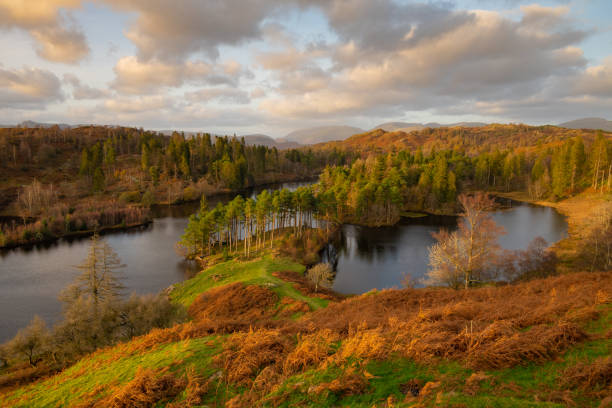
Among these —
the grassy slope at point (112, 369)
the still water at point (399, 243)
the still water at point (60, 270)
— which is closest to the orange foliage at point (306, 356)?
the grassy slope at point (112, 369)

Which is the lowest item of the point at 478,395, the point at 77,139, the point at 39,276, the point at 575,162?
the point at 39,276

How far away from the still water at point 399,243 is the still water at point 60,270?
2430 cm

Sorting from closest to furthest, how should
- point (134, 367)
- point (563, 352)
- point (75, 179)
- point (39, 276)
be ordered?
point (563, 352)
point (134, 367)
point (39, 276)
point (75, 179)

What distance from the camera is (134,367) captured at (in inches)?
403

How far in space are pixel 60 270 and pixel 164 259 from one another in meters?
13.9

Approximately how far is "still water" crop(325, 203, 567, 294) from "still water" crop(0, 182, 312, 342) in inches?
957

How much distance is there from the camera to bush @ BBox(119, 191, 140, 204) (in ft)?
288

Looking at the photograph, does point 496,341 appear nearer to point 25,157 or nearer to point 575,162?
point 575,162

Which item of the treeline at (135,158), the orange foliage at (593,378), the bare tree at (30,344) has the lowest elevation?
the bare tree at (30,344)

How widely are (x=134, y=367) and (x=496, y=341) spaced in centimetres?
1126

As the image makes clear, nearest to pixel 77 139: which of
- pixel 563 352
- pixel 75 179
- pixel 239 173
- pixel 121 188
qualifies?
pixel 75 179

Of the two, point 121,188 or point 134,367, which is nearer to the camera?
point 134,367

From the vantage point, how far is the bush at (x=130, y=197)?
8788cm

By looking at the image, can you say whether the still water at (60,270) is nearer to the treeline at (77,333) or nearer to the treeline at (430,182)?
the treeline at (77,333)
